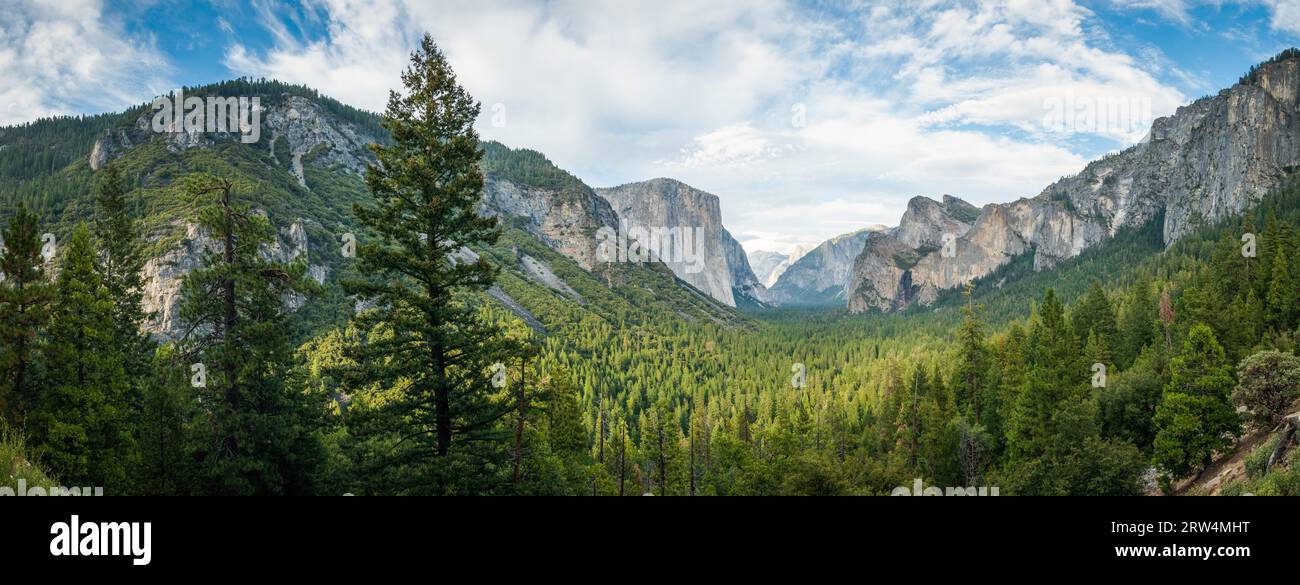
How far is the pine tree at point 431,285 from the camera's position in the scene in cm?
1572

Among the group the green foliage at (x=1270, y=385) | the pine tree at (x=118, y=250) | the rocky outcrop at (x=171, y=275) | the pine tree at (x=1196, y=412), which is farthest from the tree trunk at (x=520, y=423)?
the rocky outcrop at (x=171, y=275)

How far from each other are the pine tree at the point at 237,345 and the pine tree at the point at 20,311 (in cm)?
467

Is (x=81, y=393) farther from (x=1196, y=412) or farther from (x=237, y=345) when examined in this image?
(x=1196, y=412)

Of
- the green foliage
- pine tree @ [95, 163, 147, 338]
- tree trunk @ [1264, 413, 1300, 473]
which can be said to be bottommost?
tree trunk @ [1264, 413, 1300, 473]

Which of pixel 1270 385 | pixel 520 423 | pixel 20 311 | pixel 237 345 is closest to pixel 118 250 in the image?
pixel 20 311

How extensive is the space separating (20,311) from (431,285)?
12.7m

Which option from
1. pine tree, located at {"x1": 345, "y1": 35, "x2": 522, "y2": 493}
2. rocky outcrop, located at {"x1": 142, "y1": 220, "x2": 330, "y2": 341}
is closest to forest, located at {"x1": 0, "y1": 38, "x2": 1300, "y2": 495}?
pine tree, located at {"x1": 345, "y1": 35, "x2": 522, "y2": 493}

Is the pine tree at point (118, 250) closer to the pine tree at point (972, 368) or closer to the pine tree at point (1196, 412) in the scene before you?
the pine tree at point (1196, 412)

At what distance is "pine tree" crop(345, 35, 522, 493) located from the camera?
51.6ft

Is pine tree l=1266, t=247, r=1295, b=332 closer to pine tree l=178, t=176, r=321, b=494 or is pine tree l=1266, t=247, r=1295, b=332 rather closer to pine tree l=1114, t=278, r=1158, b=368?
pine tree l=1114, t=278, r=1158, b=368

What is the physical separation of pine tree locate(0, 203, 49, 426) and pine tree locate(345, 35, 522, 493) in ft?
33.9
